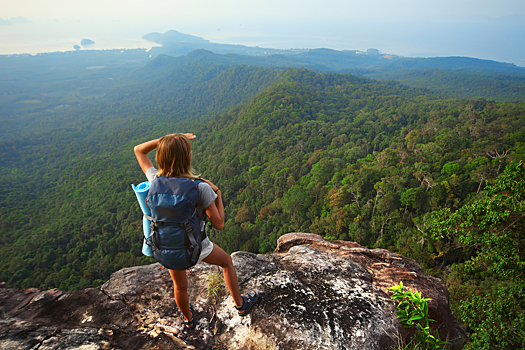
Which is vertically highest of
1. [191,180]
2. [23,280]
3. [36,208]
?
[191,180]

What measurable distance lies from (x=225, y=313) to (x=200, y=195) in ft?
7.12

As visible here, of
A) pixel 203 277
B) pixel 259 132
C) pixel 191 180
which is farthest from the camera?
pixel 259 132

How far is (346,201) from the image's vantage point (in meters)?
27.1

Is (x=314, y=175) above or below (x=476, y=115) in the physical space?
below

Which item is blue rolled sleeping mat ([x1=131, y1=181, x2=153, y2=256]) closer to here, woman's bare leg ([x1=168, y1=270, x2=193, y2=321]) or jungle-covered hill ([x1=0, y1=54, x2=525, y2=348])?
woman's bare leg ([x1=168, y1=270, x2=193, y2=321])

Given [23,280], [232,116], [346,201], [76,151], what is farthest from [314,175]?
[76,151]

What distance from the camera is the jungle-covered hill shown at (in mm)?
22453

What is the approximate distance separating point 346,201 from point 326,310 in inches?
985

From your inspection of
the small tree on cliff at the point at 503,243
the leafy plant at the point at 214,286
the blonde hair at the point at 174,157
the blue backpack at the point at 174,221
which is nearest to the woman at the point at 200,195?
the blonde hair at the point at 174,157

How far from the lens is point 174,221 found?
239 cm

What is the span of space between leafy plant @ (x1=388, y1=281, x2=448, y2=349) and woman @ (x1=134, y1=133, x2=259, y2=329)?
2374mm

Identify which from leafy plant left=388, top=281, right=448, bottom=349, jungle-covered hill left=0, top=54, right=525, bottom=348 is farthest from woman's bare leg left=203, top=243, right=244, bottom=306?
jungle-covered hill left=0, top=54, right=525, bottom=348

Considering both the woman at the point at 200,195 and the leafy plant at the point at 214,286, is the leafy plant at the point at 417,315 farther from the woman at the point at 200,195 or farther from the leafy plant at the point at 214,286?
the leafy plant at the point at 214,286

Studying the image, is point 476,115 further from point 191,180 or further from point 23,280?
point 23,280
